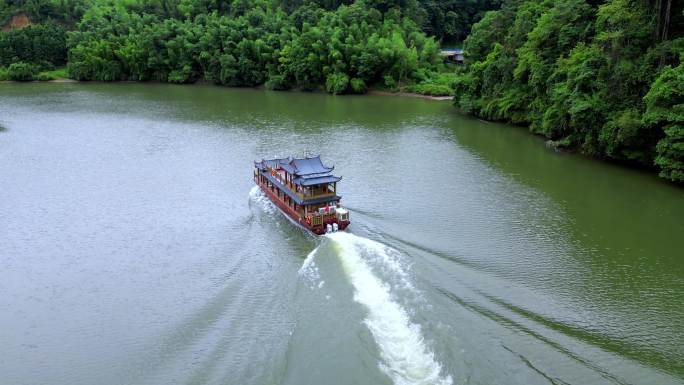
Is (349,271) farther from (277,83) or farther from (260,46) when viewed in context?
(260,46)

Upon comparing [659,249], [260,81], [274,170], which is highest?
[260,81]

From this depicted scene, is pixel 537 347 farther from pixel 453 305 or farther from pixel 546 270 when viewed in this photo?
pixel 546 270

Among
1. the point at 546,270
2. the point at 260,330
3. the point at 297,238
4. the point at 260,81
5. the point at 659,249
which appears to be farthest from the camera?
the point at 260,81

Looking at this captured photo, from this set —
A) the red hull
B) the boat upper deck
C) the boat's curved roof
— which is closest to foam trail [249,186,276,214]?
the red hull

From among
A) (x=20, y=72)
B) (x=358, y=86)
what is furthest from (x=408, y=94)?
(x=20, y=72)

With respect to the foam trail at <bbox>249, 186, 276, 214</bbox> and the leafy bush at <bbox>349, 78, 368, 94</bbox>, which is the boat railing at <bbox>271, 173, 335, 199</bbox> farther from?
the leafy bush at <bbox>349, 78, 368, 94</bbox>

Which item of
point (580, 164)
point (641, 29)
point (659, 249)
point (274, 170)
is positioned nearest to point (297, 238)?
point (274, 170)
